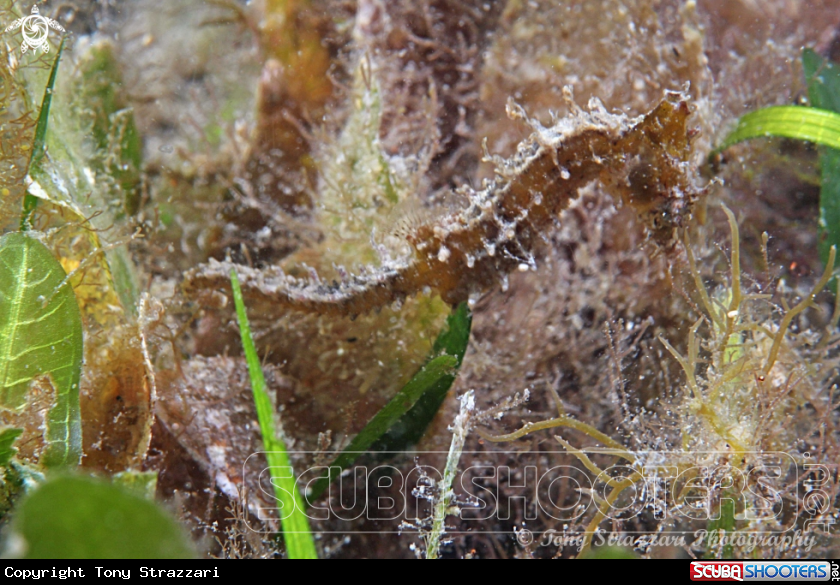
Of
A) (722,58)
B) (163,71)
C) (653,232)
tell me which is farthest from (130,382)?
(722,58)

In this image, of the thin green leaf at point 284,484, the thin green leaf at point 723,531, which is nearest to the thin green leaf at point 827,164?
the thin green leaf at point 723,531

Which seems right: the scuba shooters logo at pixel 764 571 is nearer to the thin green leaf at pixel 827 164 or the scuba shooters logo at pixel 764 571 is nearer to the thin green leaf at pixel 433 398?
the thin green leaf at pixel 433 398

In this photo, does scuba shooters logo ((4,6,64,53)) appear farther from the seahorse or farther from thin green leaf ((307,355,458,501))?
thin green leaf ((307,355,458,501))

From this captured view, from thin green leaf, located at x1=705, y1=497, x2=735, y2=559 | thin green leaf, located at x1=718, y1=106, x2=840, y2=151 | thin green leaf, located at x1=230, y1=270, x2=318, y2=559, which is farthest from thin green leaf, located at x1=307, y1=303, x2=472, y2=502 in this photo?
thin green leaf, located at x1=718, y1=106, x2=840, y2=151

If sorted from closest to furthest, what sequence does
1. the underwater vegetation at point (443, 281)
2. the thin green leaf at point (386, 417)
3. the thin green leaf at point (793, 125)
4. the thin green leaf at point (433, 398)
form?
the underwater vegetation at point (443, 281)
the thin green leaf at point (386, 417)
the thin green leaf at point (433, 398)
the thin green leaf at point (793, 125)

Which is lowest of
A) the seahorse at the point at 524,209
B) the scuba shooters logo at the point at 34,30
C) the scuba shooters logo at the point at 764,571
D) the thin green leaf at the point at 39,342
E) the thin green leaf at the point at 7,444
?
the scuba shooters logo at the point at 764,571

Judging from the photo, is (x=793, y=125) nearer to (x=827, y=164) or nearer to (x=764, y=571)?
(x=827, y=164)
